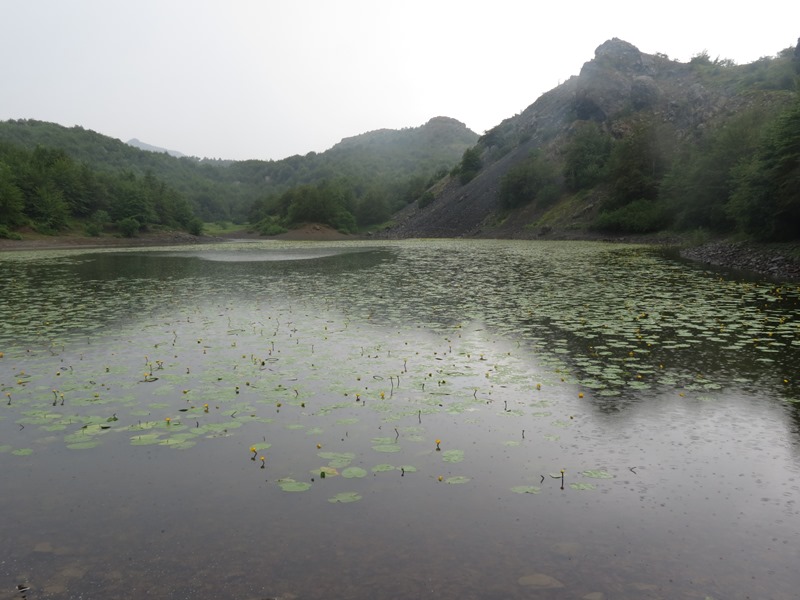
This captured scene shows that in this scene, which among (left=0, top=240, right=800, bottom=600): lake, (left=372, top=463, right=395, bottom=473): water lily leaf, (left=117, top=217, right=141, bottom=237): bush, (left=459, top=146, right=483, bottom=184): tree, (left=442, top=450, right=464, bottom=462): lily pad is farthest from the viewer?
(left=459, top=146, right=483, bottom=184): tree

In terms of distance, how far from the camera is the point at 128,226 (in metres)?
95.0

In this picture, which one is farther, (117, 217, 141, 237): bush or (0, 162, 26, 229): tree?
(117, 217, 141, 237): bush

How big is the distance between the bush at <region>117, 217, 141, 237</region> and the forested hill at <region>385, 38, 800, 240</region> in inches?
2123

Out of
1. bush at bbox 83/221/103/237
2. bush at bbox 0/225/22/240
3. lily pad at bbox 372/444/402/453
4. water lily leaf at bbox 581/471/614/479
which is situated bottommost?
water lily leaf at bbox 581/471/614/479

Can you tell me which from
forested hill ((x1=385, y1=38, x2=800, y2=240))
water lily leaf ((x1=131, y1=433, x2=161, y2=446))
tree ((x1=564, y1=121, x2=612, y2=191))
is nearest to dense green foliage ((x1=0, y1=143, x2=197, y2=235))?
forested hill ((x1=385, y1=38, x2=800, y2=240))

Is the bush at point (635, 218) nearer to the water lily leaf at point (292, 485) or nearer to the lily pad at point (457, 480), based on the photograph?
the lily pad at point (457, 480)

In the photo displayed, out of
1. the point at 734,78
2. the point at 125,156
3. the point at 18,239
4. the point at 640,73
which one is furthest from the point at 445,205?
the point at 125,156

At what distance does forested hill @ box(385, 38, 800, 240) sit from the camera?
112 feet

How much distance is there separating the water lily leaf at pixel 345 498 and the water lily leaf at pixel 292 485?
16.4 inches

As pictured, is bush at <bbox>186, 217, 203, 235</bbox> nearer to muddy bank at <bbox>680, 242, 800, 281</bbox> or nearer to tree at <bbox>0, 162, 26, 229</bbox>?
tree at <bbox>0, 162, 26, 229</bbox>

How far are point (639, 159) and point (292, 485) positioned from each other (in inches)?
3021

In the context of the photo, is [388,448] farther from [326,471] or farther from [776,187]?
[776,187]

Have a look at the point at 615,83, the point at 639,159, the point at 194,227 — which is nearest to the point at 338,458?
the point at 639,159

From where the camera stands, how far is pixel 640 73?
356 ft
